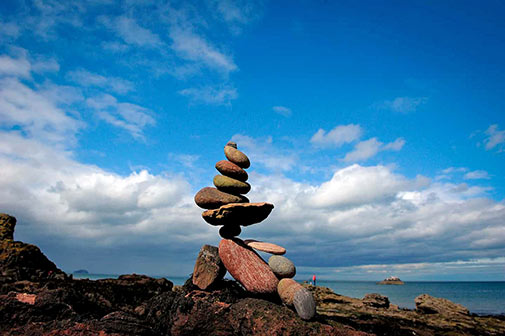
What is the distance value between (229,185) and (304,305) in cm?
496

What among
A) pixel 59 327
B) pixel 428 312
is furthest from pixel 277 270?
pixel 428 312

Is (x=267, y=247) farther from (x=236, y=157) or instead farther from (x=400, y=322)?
(x=400, y=322)

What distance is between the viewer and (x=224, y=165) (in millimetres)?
12617

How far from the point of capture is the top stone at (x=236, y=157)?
1280 centimetres

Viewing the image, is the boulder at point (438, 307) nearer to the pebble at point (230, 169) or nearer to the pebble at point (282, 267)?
the pebble at point (282, 267)

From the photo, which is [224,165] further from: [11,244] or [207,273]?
[11,244]

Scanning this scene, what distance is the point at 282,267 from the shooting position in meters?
11.6

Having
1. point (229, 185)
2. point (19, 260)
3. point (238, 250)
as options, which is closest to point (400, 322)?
point (238, 250)

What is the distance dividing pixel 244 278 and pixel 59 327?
223 inches

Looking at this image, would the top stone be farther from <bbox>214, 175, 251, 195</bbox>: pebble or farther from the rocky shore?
the rocky shore

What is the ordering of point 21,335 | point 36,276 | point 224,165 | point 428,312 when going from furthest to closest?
1. point 428,312
2. point 36,276
3. point 224,165
4. point 21,335

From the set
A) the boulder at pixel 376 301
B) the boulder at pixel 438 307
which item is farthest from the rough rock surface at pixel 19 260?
the boulder at pixel 438 307

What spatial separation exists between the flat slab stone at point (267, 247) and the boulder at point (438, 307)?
1850 cm

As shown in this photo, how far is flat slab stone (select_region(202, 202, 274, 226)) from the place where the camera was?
1155cm
